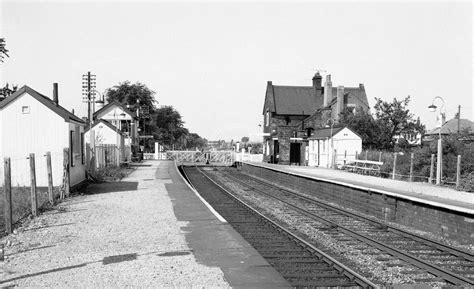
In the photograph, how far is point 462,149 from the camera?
19844 millimetres

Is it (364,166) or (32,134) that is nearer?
(32,134)

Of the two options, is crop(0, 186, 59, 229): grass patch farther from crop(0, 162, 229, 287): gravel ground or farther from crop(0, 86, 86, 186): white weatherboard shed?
crop(0, 86, 86, 186): white weatherboard shed

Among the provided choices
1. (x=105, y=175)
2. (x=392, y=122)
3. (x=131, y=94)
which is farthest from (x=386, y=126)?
(x=131, y=94)

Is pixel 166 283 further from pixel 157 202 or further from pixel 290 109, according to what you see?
pixel 290 109

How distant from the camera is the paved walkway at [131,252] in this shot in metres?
6.12

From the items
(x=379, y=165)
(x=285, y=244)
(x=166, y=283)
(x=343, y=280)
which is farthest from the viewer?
(x=379, y=165)

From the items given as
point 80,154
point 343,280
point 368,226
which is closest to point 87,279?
point 343,280

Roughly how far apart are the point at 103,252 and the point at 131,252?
46 centimetres

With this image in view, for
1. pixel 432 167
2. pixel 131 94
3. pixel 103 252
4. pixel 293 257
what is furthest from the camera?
pixel 131 94

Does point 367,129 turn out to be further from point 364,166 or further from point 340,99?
point 364,166

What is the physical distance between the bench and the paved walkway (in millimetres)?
15033

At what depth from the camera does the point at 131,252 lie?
766cm

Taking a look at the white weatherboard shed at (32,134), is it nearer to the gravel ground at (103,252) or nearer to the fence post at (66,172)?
the fence post at (66,172)

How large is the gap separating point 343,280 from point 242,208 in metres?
9.02
